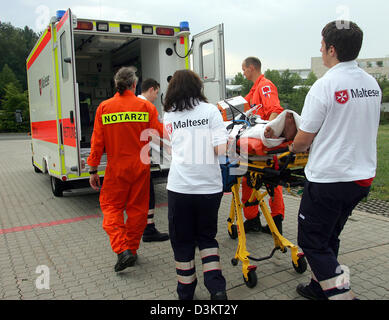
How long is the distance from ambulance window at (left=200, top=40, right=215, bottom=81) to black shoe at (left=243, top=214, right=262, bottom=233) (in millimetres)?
2658

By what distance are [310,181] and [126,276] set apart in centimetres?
211

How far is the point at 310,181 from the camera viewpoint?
2512 mm

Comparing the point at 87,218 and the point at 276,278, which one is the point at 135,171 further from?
the point at 87,218

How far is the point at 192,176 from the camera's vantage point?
9.01 feet

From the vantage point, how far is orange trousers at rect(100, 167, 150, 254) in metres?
3.69

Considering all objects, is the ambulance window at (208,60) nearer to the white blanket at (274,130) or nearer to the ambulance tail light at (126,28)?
the ambulance tail light at (126,28)

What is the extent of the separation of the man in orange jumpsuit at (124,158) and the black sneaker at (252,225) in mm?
1438

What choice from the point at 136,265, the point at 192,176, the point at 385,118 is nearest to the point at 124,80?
the point at 192,176

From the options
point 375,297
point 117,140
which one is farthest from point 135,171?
→ point 375,297

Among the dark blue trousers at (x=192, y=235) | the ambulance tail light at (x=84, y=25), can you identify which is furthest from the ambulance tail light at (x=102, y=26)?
the dark blue trousers at (x=192, y=235)

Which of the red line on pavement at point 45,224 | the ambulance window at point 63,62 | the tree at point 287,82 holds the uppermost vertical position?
the tree at point 287,82

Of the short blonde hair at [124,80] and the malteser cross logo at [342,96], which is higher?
the short blonde hair at [124,80]

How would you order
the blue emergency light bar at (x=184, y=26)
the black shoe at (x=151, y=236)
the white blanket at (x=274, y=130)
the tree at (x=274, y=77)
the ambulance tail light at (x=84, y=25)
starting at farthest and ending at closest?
the tree at (x=274, y=77), the blue emergency light bar at (x=184, y=26), the ambulance tail light at (x=84, y=25), the black shoe at (x=151, y=236), the white blanket at (x=274, y=130)

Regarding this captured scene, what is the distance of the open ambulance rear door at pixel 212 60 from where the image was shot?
5.83m
